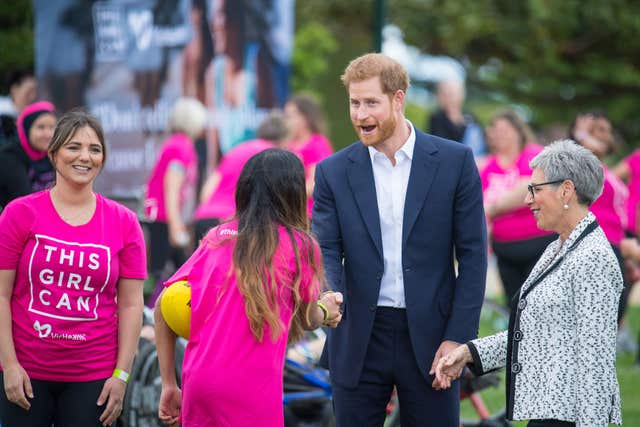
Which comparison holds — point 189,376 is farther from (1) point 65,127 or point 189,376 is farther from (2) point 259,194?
(1) point 65,127

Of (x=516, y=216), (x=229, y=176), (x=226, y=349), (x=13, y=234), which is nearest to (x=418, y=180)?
(x=226, y=349)

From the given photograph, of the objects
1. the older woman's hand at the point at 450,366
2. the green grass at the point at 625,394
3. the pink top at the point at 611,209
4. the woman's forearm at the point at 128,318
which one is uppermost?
the pink top at the point at 611,209

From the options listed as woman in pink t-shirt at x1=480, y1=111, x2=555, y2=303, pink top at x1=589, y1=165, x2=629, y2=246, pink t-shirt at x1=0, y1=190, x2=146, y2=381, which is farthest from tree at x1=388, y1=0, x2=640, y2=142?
pink t-shirt at x1=0, y1=190, x2=146, y2=381

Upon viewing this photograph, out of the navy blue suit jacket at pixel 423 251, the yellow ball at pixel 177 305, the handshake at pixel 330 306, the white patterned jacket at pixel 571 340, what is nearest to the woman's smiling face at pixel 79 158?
the yellow ball at pixel 177 305

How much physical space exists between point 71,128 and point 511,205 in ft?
Answer: 14.5

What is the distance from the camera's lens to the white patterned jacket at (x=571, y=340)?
13.8 feet

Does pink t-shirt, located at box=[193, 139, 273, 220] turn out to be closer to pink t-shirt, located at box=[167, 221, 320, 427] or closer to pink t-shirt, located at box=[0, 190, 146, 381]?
pink t-shirt, located at box=[0, 190, 146, 381]

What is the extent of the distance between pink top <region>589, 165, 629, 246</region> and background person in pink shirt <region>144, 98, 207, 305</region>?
429 centimetres

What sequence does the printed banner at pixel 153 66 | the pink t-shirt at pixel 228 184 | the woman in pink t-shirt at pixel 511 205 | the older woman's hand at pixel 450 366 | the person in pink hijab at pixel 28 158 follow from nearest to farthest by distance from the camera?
the older woman's hand at pixel 450 366
the person in pink hijab at pixel 28 158
the woman in pink t-shirt at pixel 511 205
the pink t-shirt at pixel 228 184
the printed banner at pixel 153 66

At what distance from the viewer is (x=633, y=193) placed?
32.0 ft

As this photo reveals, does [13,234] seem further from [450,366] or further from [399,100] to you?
[450,366]

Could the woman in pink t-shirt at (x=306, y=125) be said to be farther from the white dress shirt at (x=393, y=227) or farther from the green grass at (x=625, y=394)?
the white dress shirt at (x=393, y=227)

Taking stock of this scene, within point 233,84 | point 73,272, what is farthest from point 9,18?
point 73,272

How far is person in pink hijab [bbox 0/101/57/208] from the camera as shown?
6551 mm
